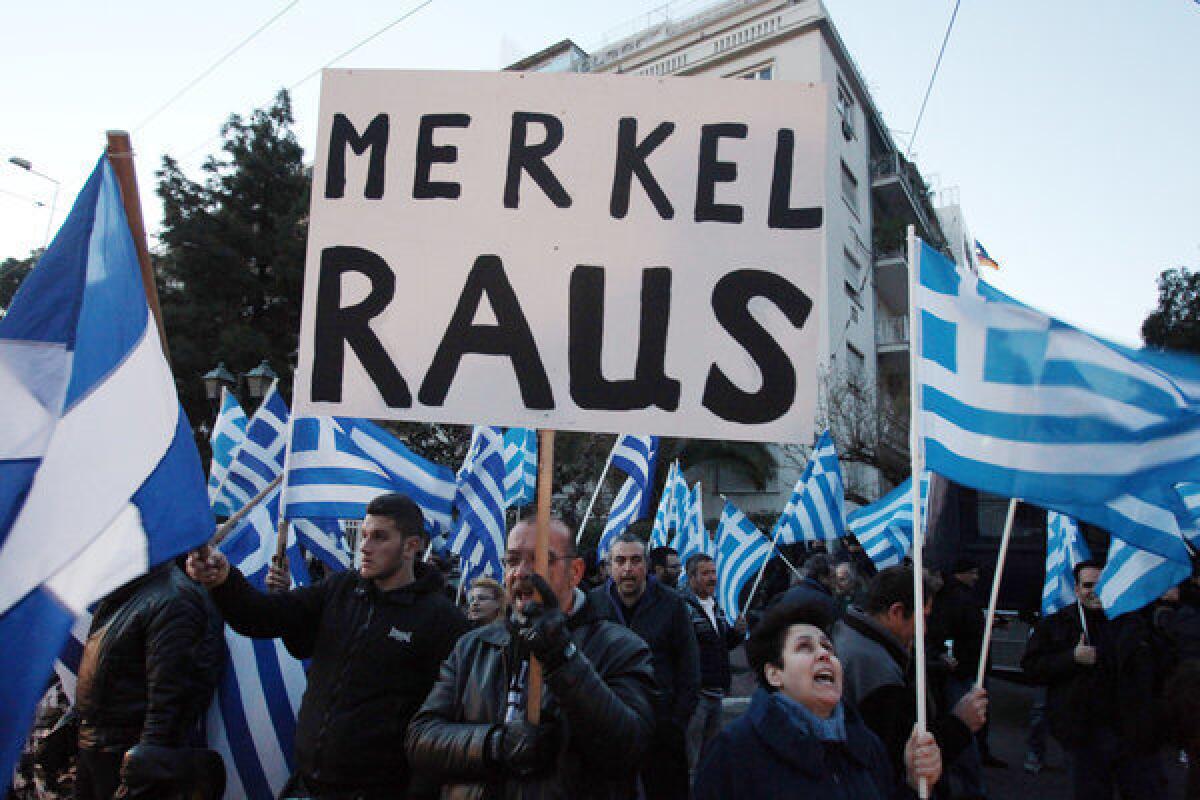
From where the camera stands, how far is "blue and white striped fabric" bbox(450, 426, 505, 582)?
6.76 m

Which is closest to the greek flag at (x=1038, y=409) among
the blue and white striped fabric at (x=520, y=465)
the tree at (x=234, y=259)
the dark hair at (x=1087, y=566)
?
the dark hair at (x=1087, y=566)

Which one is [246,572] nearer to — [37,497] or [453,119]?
[37,497]

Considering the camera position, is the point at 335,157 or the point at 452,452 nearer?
the point at 335,157

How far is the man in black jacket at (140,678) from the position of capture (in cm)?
335

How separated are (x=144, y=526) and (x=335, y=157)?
136cm

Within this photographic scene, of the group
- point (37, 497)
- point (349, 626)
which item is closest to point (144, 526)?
point (37, 497)

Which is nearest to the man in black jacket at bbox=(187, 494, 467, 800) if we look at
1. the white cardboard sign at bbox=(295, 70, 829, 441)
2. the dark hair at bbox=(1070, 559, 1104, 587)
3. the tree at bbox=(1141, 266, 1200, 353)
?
the white cardboard sign at bbox=(295, 70, 829, 441)

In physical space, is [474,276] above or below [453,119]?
below

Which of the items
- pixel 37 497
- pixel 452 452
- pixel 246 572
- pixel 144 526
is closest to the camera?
pixel 37 497

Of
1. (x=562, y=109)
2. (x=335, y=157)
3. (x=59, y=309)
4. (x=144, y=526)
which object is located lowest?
(x=144, y=526)

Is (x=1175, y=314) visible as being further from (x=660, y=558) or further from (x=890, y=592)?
(x=890, y=592)

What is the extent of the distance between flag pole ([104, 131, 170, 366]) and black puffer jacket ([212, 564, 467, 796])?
103 centimetres

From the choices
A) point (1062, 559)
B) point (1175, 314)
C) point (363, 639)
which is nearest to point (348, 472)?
point (363, 639)

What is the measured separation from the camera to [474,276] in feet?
9.19
